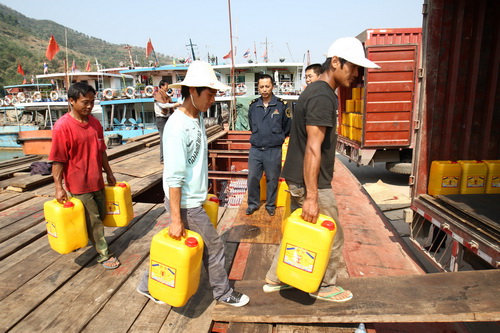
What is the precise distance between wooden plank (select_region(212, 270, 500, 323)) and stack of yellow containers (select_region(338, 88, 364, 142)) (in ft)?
19.8

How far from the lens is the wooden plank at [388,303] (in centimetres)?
205

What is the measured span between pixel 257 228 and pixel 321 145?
75.4 inches

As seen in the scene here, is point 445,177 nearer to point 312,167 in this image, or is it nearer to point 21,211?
point 312,167

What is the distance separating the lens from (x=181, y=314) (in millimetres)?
2271

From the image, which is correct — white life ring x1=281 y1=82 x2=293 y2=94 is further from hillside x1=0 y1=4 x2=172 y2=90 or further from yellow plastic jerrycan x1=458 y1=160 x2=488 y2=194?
hillside x1=0 y1=4 x2=172 y2=90

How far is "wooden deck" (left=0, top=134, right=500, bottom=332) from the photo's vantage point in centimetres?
212

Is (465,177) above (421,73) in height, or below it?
below

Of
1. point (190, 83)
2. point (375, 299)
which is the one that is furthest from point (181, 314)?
point (190, 83)

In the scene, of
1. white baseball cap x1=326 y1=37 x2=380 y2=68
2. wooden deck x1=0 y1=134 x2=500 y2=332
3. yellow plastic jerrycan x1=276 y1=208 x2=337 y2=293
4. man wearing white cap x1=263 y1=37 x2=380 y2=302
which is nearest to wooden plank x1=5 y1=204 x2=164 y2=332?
wooden deck x1=0 y1=134 x2=500 y2=332

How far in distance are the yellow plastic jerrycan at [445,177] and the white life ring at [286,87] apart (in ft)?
58.1

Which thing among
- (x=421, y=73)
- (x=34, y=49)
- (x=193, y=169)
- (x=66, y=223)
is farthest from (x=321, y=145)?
(x=34, y=49)

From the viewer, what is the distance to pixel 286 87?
21578mm

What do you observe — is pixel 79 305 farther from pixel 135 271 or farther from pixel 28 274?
pixel 28 274

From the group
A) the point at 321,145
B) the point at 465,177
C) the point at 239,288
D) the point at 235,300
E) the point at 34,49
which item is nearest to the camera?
the point at 321,145
